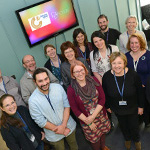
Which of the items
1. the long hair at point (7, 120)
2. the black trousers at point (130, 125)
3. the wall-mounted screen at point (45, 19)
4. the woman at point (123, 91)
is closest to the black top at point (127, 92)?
the woman at point (123, 91)

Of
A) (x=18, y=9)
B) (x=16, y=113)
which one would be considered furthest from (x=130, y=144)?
(x=18, y=9)

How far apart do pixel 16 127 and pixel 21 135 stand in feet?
0.37

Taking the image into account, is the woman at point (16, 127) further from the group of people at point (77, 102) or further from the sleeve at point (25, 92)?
the sleeve at point (25, 92)

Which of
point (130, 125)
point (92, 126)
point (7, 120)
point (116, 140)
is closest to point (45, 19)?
point (7, 120)

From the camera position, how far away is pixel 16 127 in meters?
1.93

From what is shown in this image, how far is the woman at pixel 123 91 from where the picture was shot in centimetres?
201

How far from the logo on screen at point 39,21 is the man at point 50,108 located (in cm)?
151

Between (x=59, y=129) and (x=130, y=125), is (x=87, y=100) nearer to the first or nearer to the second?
(x=59, y=129)

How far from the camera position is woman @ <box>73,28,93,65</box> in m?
2.97

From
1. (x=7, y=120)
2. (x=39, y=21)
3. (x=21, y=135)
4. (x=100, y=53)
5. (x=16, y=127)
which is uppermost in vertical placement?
(x=39, y=21)

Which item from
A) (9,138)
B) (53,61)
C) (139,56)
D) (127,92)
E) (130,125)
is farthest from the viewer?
(53,61)

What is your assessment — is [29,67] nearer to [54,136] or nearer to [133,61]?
[54,136]

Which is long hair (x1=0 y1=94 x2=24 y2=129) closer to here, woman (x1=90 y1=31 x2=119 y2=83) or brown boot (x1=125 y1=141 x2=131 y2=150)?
woman (x1=90 y1=31 x2=119 y2=83)

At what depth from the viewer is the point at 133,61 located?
2.44 m
